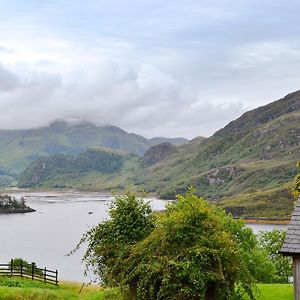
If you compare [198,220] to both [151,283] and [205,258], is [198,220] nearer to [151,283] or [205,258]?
[205,258]

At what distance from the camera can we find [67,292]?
46562mm

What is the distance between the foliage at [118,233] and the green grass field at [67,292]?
5.75 feet

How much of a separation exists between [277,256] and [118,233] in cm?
4140

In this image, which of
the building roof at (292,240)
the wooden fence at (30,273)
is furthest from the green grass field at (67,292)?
the building roof at (292,240)

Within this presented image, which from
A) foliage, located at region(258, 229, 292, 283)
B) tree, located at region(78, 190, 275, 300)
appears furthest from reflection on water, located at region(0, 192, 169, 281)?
tree, located at region(78, 190, 275, 300)

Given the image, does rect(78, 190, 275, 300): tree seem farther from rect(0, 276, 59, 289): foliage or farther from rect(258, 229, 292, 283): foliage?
rect(258, 229, 292, 283): foliage

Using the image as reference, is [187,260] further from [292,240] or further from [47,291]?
[47,291]

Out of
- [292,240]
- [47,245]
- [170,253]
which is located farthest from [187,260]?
[47,245]

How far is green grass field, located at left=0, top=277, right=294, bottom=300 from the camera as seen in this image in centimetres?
3706

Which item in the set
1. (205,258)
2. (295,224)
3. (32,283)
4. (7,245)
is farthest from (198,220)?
(7,245)

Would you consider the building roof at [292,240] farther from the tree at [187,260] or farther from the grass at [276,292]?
the grass at [276,292]

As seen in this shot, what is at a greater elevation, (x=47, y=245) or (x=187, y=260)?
(x=187, y=260)

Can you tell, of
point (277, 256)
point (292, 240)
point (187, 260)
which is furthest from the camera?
point (277, 256)

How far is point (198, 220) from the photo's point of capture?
29.8 meters
